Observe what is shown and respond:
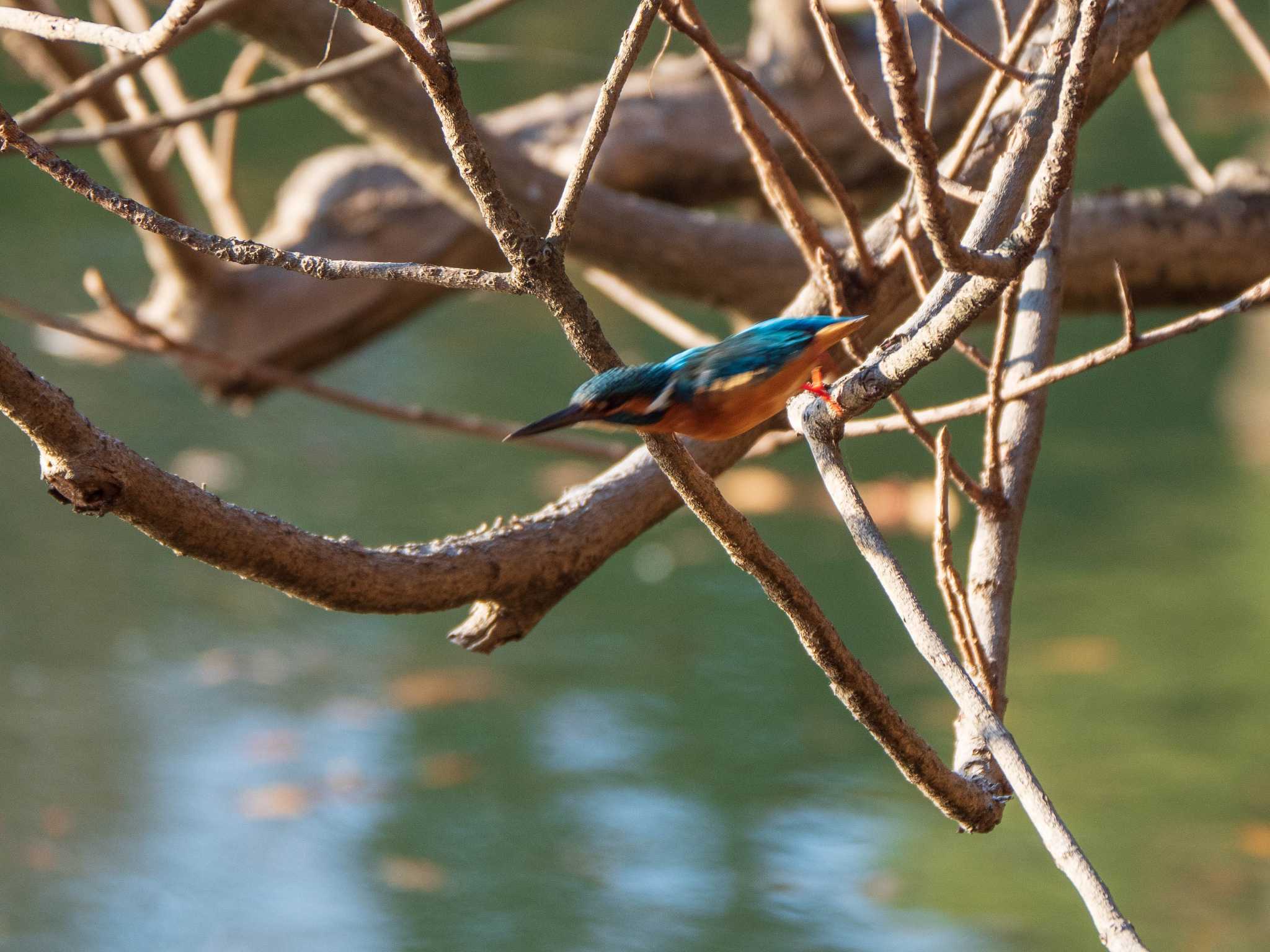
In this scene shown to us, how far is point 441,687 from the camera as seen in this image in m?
2.68

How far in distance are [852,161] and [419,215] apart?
71 centimetres

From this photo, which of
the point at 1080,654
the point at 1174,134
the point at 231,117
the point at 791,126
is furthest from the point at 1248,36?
the point at 231,117

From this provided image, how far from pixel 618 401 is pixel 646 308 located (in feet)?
3.45

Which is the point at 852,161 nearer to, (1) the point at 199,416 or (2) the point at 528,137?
(2) the point at 528,137

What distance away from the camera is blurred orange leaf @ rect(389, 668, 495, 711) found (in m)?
2.64

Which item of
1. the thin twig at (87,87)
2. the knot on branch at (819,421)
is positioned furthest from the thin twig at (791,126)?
the thin twig at (87,87)

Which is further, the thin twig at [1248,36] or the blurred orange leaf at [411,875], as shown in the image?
the blurred orange leaf at [411,875]

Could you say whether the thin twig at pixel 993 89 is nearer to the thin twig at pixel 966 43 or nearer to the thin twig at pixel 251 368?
the thin twig at pixel 966 43

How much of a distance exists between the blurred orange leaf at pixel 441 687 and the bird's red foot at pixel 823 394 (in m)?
1.94

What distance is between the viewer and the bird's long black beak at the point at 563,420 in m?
0.60

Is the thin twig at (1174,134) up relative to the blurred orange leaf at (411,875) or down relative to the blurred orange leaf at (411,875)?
up

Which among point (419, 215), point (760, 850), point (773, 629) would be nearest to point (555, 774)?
point (760, 850)

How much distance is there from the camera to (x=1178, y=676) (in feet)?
8.56

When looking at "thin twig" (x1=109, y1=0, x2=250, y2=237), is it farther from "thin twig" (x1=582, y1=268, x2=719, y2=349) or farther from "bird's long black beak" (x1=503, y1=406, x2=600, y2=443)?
"bird's long black beak" (x1=503, y1=406, x2=600, y2=443)
